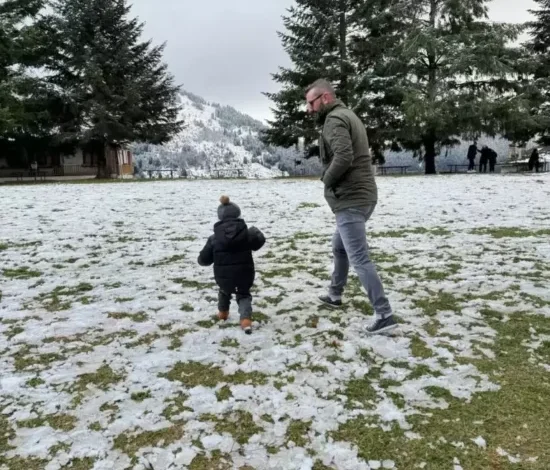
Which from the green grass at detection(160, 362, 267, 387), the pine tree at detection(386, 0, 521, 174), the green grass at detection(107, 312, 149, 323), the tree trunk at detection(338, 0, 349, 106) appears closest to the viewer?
the green grass at detection(160, 362, 267, 387)

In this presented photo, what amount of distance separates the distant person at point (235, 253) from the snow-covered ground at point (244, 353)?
1.04ft

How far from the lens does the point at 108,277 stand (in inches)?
234

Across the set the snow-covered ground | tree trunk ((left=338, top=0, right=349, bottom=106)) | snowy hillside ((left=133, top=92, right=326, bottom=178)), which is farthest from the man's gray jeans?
snowy hillside ((left=133, top=92, right=326, bottom=178))

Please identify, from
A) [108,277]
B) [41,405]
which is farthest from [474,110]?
[41,405]

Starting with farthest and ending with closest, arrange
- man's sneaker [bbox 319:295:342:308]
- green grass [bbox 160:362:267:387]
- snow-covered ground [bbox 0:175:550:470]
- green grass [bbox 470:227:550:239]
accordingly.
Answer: green grass [bbox 470:227:550:239] < man's sneaker [bbox 319:295:342:308] < green grass [bbox 160:362:267:387] < snow-covered ground [bbox 0:175:550:470]

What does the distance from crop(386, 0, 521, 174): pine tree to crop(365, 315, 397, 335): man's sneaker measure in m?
21.6

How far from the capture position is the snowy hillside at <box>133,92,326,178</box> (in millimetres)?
73175

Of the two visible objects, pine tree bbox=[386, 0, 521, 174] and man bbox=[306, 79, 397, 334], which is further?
pine tree bbox=[386, 0, 521, 174]

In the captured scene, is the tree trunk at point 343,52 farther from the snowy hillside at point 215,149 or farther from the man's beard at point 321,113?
the man's beard at point 321,113

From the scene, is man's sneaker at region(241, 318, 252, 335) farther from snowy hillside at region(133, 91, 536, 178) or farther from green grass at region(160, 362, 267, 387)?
snowy hillside at region(133, 91, 536, 178)

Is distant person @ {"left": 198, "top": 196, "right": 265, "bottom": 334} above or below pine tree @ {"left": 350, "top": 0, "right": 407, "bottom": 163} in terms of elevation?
below

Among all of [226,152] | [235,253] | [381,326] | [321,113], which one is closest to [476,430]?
[381,326]

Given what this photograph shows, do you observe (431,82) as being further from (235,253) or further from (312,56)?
(235,253)

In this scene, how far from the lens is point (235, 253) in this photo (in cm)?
412
